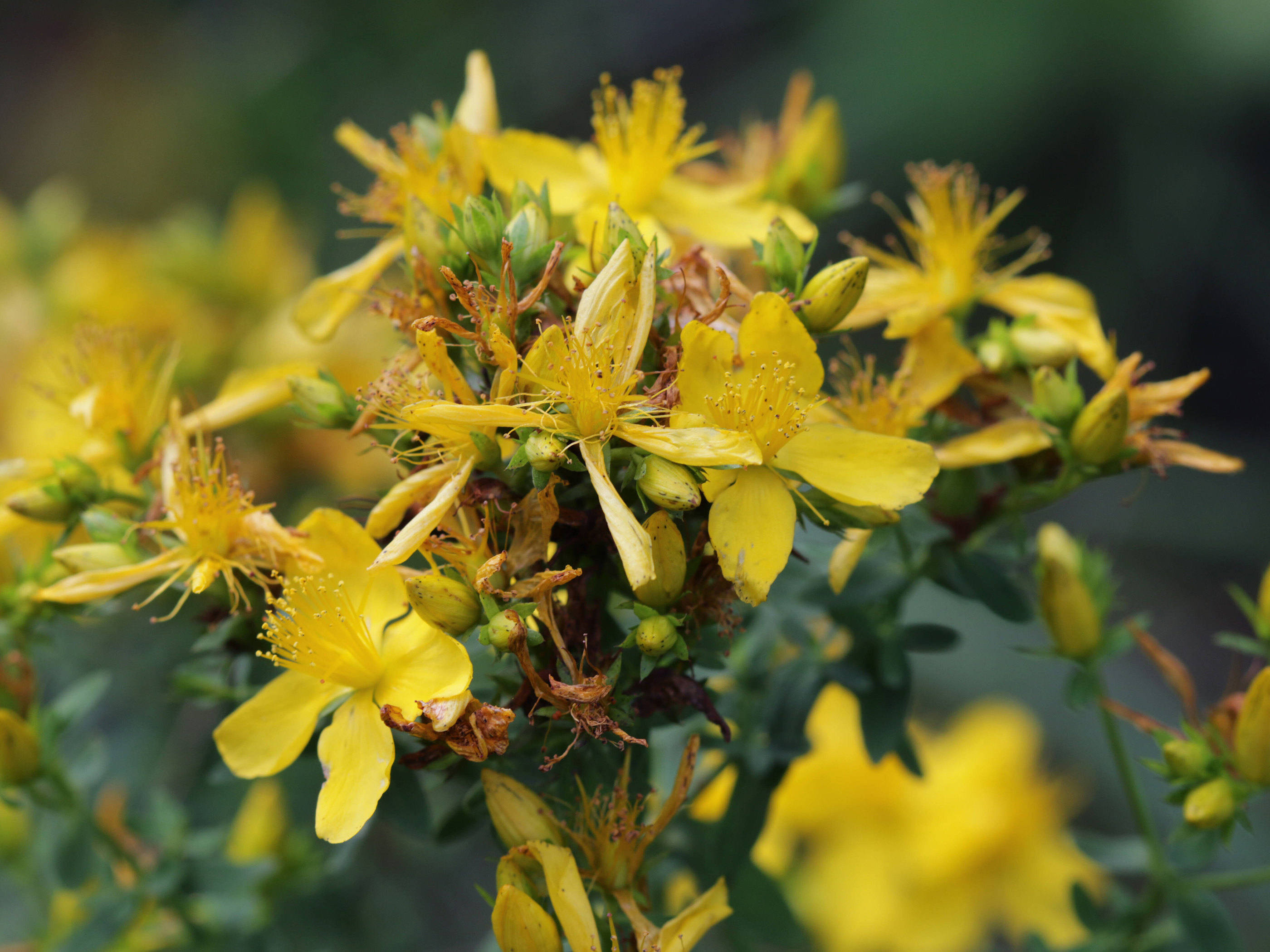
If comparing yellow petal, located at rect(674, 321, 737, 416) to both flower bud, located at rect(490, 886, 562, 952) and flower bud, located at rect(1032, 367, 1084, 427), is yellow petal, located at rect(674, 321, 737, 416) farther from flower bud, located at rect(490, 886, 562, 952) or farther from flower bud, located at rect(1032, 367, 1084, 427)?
flower bud, located at rect(490, 886, 562, 952)

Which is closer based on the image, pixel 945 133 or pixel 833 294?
pixel 833 294

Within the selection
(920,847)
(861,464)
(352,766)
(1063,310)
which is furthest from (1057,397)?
(920,847)

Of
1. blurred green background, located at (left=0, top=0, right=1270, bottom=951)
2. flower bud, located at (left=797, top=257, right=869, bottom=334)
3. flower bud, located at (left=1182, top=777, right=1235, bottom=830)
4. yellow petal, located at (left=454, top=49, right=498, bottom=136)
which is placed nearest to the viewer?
flower bud, located at (left=797, top=257, right=869, bottom=334)

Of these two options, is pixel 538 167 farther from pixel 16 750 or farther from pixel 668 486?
pixel 16 750

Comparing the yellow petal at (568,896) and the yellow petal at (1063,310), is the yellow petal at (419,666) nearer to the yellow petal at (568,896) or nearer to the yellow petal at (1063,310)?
the yellow petal at (568,896)

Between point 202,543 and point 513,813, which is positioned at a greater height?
point 202,543

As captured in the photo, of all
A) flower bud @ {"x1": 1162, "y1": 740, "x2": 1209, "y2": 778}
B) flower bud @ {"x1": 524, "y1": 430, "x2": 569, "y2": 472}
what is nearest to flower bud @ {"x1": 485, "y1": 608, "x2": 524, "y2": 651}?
flower bud @ {"x1": 524, "y1": 430, "x2": 569, "y2": 472}
